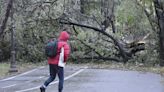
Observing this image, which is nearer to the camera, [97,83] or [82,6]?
[97,83]

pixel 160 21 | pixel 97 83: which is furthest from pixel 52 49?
pixel 160 21

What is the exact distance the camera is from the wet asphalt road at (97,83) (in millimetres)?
14830

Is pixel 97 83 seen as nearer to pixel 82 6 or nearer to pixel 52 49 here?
pixel 52 49

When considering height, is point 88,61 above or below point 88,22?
below

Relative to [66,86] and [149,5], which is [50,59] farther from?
[149,5]

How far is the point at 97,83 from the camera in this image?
54.0 ft

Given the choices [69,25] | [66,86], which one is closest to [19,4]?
[69,25]

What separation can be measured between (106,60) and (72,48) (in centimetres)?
220

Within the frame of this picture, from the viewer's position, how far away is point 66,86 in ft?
51.3

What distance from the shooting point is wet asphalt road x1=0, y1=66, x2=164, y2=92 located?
48.7ft

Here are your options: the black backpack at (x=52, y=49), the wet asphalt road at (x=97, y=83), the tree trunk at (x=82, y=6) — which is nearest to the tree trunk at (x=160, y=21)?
the wet asphalt road at (x=97, y=83)

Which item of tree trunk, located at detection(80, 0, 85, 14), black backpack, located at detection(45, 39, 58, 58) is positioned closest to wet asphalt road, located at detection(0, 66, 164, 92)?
black backpack, located at detection(45, 39, 58, 58)

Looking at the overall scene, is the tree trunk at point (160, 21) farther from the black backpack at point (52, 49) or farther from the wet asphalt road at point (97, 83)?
the black backpack at point (52, 49)

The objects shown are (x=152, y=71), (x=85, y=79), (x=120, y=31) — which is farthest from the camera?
(x=120, y=31)
